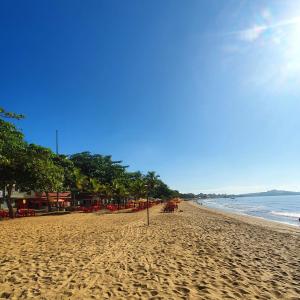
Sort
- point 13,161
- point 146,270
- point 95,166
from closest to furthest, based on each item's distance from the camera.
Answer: point 146,270 → point 13,161 → point 95,166

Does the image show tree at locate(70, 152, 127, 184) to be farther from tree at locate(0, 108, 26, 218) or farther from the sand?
the sand

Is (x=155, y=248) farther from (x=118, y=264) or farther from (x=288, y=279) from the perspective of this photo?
(x=288, y=279)

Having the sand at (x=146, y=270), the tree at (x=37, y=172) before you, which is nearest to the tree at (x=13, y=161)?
the tree at (x=37, y=172)

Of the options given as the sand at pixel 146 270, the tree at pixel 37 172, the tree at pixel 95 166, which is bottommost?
the sand at pixel 146 270

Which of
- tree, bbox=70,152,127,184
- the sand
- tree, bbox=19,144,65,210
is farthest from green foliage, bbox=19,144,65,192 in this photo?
tree, bbox=70,152,127,184

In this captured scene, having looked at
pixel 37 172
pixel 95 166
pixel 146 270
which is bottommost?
pixel 146 270

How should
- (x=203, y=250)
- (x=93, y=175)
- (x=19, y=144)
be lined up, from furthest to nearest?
(x=93, y=175)
(x=19, y=144)
(x=203, y=250)

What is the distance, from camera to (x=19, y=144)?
2391 cm

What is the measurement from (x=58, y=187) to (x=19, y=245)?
1736 centimetres

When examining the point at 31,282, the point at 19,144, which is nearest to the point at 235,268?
the point at 31,282

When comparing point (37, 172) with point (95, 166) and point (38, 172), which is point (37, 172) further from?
point (95, 166)

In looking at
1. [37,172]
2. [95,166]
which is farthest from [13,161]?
[95,166]

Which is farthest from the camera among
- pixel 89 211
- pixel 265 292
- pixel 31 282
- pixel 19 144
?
pixel 89 211

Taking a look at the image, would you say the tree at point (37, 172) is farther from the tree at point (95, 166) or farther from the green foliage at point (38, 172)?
the tree at point (95, 166)
